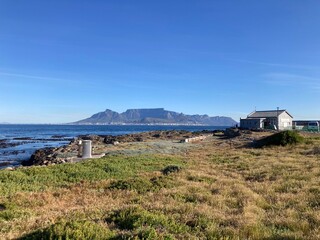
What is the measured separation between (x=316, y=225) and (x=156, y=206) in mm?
4492

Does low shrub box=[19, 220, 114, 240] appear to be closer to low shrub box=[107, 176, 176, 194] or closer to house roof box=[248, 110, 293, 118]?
low shrub box=[107, 176, 176, 194]

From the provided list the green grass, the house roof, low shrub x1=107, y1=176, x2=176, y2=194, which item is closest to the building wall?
the house roof

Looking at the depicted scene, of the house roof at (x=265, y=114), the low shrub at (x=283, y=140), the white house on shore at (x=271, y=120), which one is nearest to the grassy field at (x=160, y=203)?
the low shrub at (x=283, y=140)

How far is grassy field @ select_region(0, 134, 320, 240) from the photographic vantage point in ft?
24.4

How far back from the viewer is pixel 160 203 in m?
11.2

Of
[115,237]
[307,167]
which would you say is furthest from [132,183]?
[307,167]

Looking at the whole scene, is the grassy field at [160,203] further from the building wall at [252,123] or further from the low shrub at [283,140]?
the building wall at [252,123]

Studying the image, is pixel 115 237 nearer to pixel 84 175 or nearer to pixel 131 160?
pixel 84 175

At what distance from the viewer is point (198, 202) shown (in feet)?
38.0

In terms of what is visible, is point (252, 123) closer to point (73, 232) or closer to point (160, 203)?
point (160, 203)

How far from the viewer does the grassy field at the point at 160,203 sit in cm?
743

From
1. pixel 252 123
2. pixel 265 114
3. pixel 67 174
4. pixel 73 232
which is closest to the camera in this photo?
pixel 73 232

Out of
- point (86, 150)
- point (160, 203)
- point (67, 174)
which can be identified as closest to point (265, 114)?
point (86, 150)

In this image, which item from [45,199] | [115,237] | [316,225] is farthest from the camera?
[45,199]
